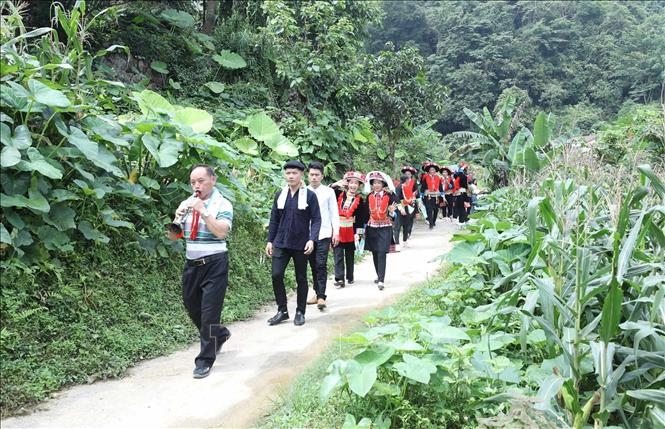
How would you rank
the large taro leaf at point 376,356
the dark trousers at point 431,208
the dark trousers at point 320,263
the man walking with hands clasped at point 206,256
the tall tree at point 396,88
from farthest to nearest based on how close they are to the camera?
the dark trousers at point 431,208 → the tall tree at point 396,88 → the dark trousers at point 320,263 → the man walking with hands clasped at point 206,256 → the large taro leaf at point 376,356

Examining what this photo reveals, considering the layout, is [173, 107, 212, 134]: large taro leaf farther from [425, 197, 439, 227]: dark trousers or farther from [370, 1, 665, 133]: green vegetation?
[370, 1, 665, 133]: green vegetation

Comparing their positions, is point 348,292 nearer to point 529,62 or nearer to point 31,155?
point 31,155

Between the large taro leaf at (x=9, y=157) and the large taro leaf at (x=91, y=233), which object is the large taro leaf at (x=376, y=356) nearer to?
the large taro leaf at (x=91, y=233)

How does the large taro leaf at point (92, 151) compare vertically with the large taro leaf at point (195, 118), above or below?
below

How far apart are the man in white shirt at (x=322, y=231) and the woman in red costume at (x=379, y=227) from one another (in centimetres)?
109

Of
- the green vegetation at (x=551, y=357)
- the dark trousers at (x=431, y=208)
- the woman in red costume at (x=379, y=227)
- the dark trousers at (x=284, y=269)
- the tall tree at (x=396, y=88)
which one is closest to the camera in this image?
the green vegetation at (x=551, y=357)

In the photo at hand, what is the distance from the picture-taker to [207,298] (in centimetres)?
415

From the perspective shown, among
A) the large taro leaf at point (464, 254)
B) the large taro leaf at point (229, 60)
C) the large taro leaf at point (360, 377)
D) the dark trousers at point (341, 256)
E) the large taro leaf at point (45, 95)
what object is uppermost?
the large taro leaf at point (229, 60)

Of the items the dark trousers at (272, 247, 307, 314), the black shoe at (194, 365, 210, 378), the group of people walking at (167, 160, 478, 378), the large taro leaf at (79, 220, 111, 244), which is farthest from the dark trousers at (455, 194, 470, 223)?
the black shoe at (194, 365, 210, 378)

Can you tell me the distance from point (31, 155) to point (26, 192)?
0.30 meters

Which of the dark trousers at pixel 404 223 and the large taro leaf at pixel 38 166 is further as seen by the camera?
the dark trousers at pixel 404 223

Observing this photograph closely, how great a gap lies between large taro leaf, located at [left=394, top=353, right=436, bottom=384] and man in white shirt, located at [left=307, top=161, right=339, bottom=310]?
10.3 ft

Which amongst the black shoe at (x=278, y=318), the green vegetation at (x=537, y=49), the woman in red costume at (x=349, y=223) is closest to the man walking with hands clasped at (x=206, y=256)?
the black shoe at (x=278, y=318)

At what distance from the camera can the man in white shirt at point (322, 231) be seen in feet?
19.8
